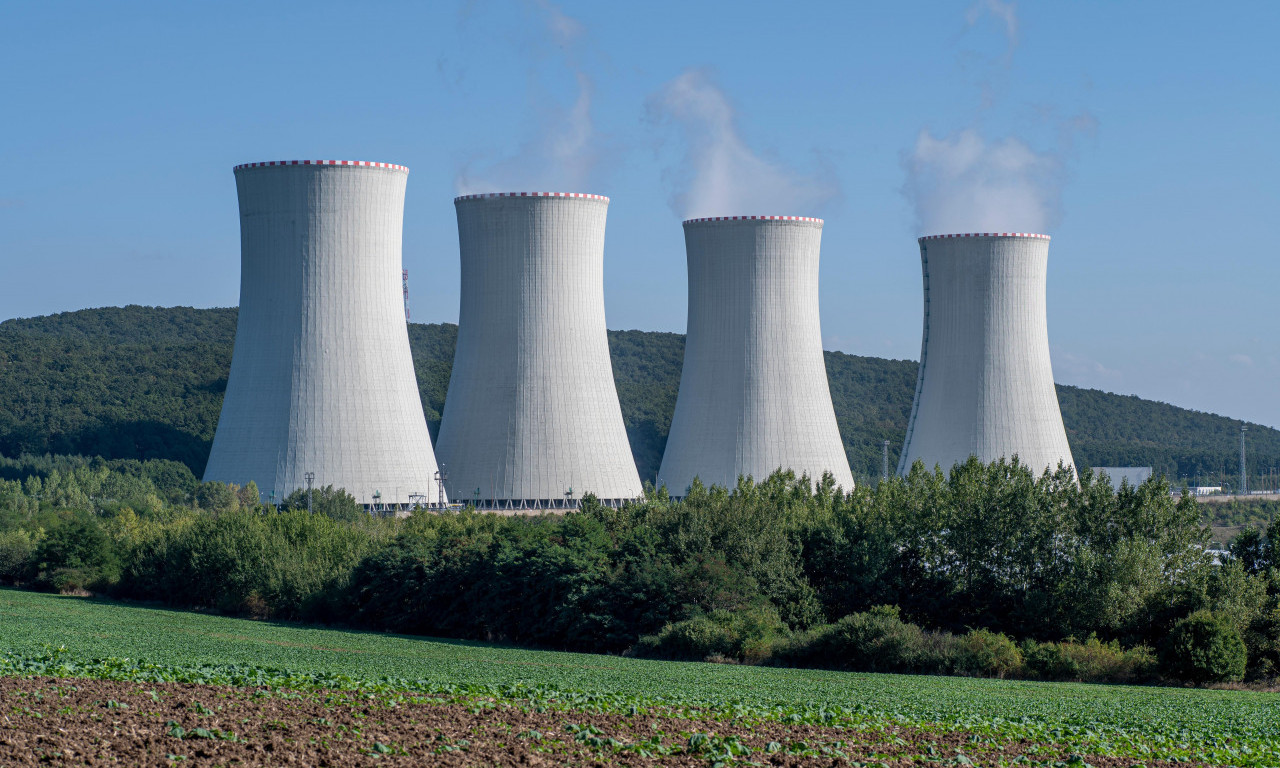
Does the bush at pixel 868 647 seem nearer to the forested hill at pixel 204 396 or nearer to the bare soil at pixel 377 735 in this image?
the bare soil at pixel 377 735

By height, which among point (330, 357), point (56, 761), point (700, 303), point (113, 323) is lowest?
point (56, 761)

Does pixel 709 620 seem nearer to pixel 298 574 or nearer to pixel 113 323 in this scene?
pixel 298 574

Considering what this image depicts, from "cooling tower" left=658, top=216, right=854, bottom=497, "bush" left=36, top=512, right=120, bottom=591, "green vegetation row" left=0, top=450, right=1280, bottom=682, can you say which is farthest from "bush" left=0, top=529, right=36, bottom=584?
"cooling tower" left=658, top=216, right=854, bottom=497

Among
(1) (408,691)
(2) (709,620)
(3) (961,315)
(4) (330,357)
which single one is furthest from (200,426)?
(1) (408,691)

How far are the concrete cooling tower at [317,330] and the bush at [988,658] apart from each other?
14133 mm

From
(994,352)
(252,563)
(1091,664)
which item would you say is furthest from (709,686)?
(994,352)

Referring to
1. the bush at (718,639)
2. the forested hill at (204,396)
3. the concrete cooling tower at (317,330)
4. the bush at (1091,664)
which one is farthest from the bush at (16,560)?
the bush at (1091,664)

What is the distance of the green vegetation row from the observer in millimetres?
19328

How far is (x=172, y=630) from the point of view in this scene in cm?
2300

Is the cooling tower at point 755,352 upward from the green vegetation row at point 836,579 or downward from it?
upward

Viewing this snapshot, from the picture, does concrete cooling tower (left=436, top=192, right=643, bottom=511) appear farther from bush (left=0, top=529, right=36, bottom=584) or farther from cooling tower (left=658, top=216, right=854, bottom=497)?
bush (left=0, top=529, right=36, bottom=584)

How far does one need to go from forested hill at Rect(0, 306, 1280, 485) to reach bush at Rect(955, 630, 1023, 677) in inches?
1455

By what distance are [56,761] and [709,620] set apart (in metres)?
13.2

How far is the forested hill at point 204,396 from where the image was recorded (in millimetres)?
58000
